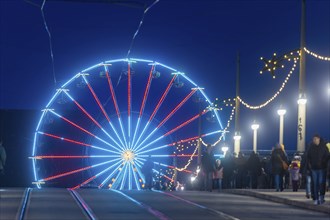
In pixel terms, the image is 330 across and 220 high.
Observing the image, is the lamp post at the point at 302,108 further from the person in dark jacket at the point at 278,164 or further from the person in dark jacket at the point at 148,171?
the person in dark jacket at the point at 148,171

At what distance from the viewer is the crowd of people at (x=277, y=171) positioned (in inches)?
945

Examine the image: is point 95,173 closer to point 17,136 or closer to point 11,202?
point 11,202

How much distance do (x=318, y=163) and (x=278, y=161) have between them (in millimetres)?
8228

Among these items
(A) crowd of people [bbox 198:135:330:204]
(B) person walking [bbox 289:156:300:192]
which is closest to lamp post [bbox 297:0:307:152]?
(A) crowd of people [bbox 198:135:330:204]

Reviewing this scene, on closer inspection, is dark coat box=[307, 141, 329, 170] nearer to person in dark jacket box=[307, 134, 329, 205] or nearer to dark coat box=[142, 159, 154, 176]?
person in dark jacket box=[307, 134, 329, 205]

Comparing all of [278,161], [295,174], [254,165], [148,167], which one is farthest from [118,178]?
[278,161]

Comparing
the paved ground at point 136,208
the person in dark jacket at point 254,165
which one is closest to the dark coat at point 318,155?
the paved ground at point 136,208

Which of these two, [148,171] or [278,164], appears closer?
[278,164]

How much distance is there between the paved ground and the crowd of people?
40.1 inches

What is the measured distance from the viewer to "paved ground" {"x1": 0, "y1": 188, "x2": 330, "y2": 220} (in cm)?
1931

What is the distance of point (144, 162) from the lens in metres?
44.3

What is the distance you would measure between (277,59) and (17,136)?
5418cm

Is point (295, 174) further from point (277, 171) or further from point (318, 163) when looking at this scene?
point (318, 163)

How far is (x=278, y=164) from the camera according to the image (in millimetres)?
32125
